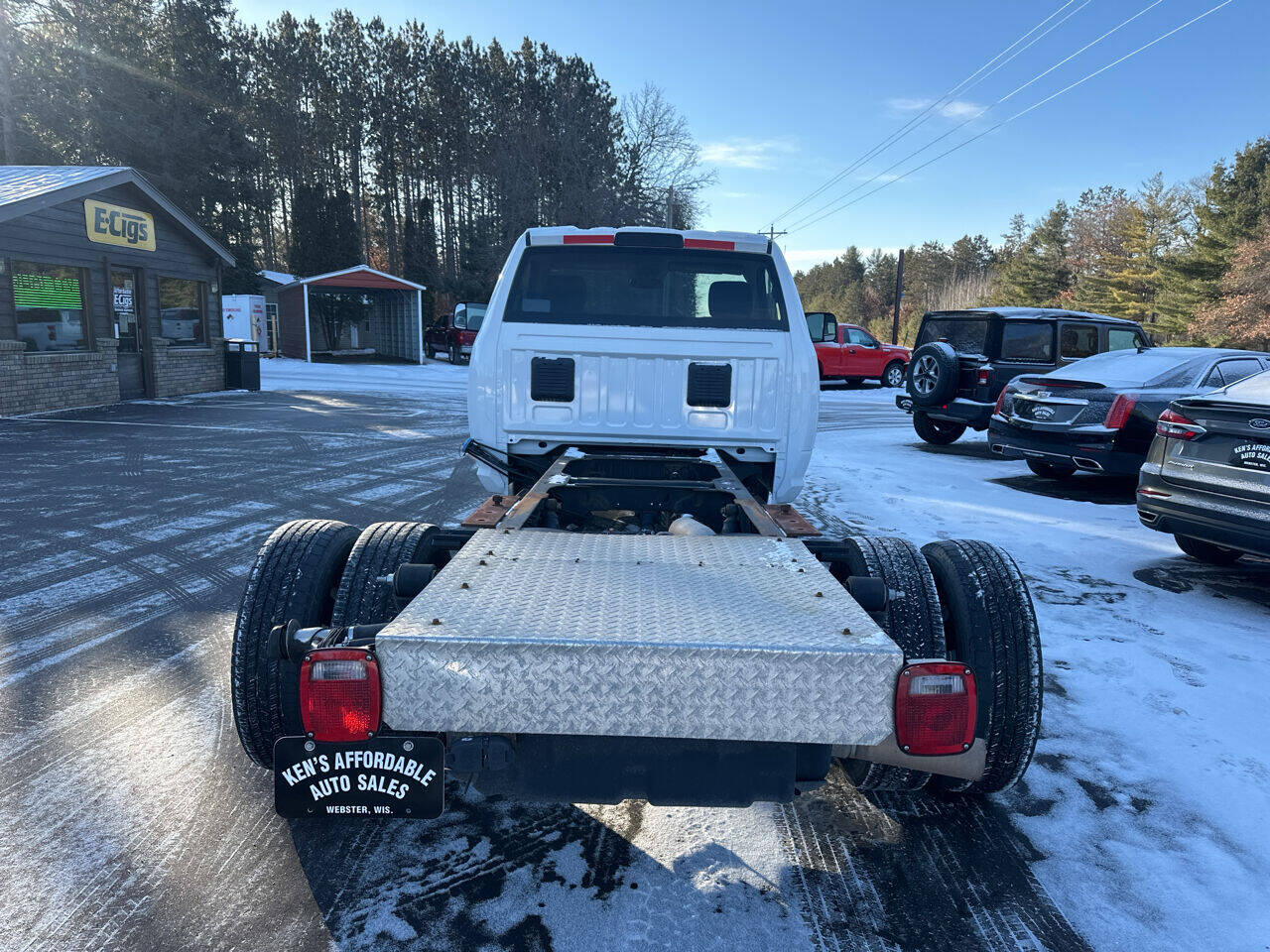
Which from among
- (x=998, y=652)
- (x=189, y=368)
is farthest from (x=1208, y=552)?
(x=189, y=368)

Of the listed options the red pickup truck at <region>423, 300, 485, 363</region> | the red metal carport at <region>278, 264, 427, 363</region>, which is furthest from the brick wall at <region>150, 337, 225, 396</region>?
the red metal carport at <region>278, 264, 427, 363</region>

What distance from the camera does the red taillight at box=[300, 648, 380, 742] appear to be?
1.83 m

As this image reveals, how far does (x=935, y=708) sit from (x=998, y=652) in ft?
2.52

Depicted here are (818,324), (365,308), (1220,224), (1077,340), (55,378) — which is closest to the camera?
(818,324)

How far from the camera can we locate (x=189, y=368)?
1728 cm

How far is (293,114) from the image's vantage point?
4450 cm

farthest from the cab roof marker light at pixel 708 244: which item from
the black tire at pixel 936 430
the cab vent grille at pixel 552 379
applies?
the black tire at pixel 936 430

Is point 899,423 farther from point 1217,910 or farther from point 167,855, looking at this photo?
point 167,855

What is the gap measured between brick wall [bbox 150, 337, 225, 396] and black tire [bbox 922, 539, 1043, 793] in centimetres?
1764

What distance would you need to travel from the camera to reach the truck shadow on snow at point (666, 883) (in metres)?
2.17

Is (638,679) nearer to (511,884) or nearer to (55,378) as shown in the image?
(511,884)

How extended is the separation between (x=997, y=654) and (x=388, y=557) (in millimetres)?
2084

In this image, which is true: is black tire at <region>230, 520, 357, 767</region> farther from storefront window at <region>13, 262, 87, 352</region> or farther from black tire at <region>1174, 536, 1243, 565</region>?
storefront window at <region>13, 262, 87, 352</region>

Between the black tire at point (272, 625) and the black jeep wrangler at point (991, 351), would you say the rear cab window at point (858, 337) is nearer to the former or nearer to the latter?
the black jeep wrangler at point (991, 351)
